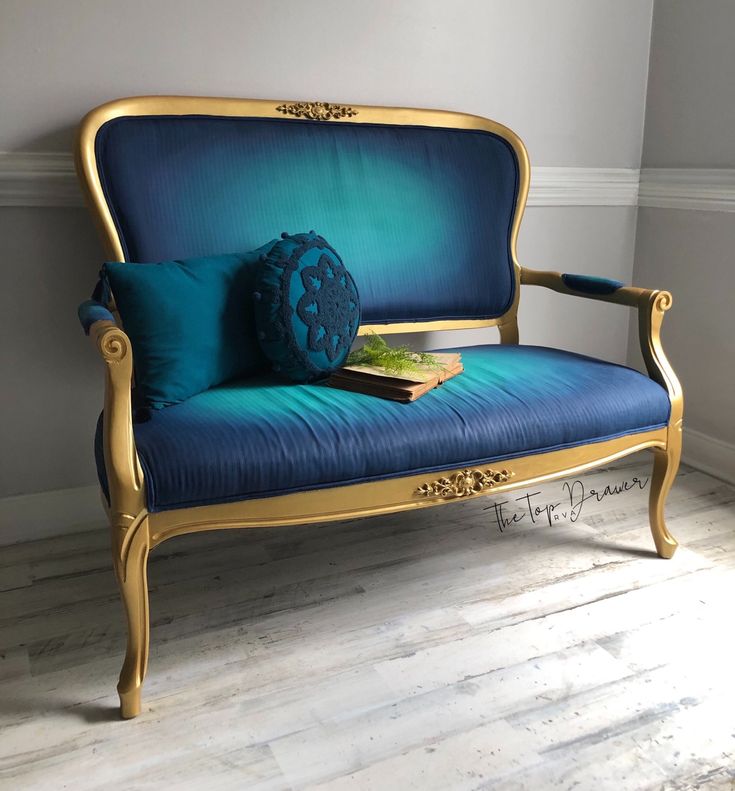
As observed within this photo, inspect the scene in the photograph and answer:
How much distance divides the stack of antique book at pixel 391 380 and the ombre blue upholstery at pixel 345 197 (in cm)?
40

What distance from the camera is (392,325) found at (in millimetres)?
2273

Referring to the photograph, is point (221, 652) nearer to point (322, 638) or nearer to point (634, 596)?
point (322, 638)

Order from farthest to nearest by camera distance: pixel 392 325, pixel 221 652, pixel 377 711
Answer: pixel 392 325 → pixel 221 652 → pixel 377 711

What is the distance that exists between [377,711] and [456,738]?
164 millimetres

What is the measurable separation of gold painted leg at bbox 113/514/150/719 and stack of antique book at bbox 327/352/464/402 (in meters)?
0.57

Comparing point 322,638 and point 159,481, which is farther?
point 322,638

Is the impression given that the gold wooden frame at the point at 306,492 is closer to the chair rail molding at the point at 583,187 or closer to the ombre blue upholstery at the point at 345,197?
the ombre blue upholstery at the point at 345,197

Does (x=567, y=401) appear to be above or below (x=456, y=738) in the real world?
above

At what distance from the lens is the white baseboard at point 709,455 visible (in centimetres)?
265

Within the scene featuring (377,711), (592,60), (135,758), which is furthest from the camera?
(592,60)

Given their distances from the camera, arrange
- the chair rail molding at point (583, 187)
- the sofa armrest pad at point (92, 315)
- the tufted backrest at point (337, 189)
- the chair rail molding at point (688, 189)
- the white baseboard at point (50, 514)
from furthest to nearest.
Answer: the chair rail molding at point (583, 187)
the chair rail molding at point (688, 189)
the white baseboard at point (50, 514)
the tufted backrest at point (337, 189)
the sofa armrest pad at point (92, 315)

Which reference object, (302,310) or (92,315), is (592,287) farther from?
(92,315)

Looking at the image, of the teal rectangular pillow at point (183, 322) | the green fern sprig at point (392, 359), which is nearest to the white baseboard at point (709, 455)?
the green fern sprig at point (392, 359)

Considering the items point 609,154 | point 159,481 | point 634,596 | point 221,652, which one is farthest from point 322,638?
point 609,154
